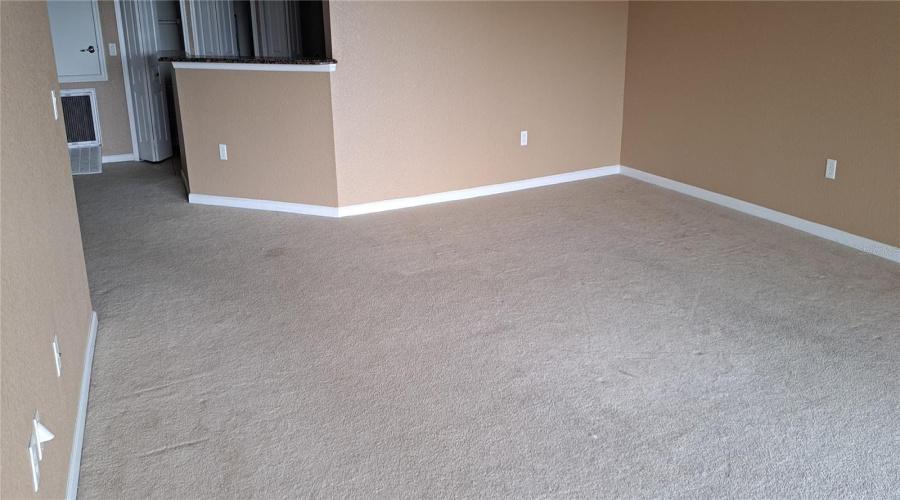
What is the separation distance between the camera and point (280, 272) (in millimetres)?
3863

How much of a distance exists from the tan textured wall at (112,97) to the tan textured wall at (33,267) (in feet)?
13.3

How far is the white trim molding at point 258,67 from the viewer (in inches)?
180

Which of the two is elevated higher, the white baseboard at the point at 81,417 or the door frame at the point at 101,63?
the door frame at the point at 101,63

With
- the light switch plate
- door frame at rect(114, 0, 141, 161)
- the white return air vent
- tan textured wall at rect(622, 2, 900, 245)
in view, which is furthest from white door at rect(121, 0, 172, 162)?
the light switch plate

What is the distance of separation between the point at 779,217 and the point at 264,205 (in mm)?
3452

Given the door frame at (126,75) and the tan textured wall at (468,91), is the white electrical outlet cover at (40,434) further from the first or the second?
the door frame at (126,75)

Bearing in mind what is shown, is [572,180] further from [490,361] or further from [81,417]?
[81,417]

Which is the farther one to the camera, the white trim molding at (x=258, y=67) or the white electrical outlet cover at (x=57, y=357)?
the white trim molding at (x=258, y=67)

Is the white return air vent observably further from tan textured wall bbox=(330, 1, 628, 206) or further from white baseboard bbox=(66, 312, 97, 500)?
white baseboard bbox=(66, 312, 97, 500)

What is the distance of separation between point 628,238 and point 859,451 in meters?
2.23

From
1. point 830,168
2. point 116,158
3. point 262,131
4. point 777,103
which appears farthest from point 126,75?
point 830,168

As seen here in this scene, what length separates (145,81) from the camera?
21.7ft

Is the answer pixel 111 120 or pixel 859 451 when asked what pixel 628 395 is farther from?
pixel 111 120

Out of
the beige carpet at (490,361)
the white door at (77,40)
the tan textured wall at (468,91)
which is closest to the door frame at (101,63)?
the white door at (77,40)
